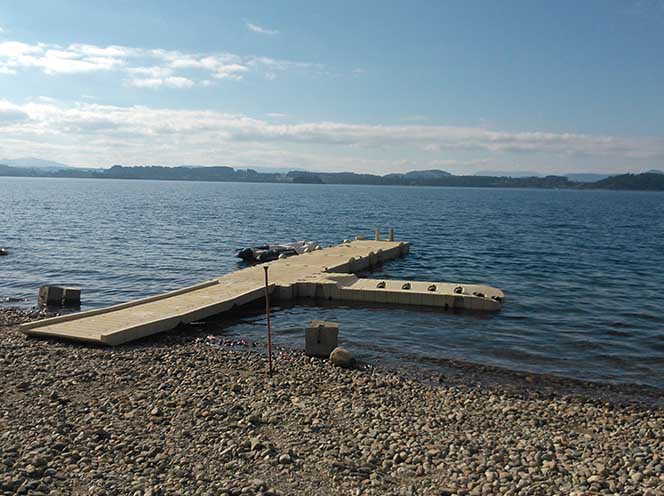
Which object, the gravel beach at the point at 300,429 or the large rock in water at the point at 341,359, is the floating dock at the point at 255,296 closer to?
the gravel beach at the point at 300,429

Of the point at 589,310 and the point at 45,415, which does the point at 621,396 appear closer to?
the point at 589,310

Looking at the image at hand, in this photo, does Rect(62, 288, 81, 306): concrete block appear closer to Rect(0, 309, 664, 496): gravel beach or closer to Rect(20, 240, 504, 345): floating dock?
Rect(20, 240, 504, 345): floating dock

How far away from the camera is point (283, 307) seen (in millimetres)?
23156

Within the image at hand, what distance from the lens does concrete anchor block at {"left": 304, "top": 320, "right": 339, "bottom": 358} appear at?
15.7 m

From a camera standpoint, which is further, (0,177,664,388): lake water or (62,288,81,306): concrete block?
(62,288,81,306): concrete block

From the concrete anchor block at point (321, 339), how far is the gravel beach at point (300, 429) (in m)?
0.49

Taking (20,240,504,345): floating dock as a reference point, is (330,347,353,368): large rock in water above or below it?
below

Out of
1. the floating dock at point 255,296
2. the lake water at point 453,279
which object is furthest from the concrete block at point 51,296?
the floating dock at point 255,296

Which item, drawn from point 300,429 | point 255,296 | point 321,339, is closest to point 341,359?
point 321,339

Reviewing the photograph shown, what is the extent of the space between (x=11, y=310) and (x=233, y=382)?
12.3 m

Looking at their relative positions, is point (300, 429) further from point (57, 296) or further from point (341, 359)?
point (57, 296)

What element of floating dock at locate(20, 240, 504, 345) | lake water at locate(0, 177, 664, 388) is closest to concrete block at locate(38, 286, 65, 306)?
lake water at locate(0, 177, 664, 388)

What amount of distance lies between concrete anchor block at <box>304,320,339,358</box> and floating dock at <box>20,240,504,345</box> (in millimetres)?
4819

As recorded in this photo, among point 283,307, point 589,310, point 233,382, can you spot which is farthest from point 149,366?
point 589,310
